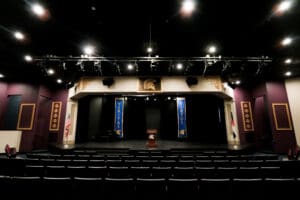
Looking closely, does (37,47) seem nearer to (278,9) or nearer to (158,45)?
(158,45)

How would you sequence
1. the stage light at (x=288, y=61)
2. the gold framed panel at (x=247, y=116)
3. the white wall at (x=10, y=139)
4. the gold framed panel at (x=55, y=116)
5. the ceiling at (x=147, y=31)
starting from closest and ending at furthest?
1. the ceiling at (x=147, y=31)
2. the stage light at (x=288, y=61)
3. the white wall at (x=10, y=139)
4. the gold framed panel at (x=247, y=116)
5. the gold framed panel at (x=55, y=116)

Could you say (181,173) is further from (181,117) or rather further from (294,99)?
(294,99)

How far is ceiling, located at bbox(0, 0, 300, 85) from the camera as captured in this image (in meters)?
3.86

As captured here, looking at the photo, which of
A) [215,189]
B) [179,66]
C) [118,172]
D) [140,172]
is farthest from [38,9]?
[215,189]

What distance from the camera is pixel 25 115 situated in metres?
8.37

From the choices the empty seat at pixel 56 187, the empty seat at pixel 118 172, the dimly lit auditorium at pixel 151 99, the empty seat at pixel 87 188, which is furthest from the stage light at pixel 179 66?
the empty seat at pixel 56 187

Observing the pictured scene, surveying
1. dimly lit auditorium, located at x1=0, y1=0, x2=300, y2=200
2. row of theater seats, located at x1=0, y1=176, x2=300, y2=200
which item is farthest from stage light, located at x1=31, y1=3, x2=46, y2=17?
row of theater seats, located at x1=0, y1=176, x2=300, y2=200

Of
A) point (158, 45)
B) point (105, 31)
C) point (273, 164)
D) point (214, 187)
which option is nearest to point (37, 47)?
point (105, 31)

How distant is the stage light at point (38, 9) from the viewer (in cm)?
375

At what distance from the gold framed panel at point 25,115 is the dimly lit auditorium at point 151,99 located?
2.4 inches

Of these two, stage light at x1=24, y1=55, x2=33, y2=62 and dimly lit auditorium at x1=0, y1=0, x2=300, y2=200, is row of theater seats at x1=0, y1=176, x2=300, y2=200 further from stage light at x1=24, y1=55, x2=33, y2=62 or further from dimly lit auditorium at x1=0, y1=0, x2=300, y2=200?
stage light at x1=24, y1=55, x2=33, y2=62

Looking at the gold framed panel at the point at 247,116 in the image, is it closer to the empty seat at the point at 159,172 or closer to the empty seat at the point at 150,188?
the empty seat at the point at 159,172

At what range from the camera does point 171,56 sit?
21.1 ft

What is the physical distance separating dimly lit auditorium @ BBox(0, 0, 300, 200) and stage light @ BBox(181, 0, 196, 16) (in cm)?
3
